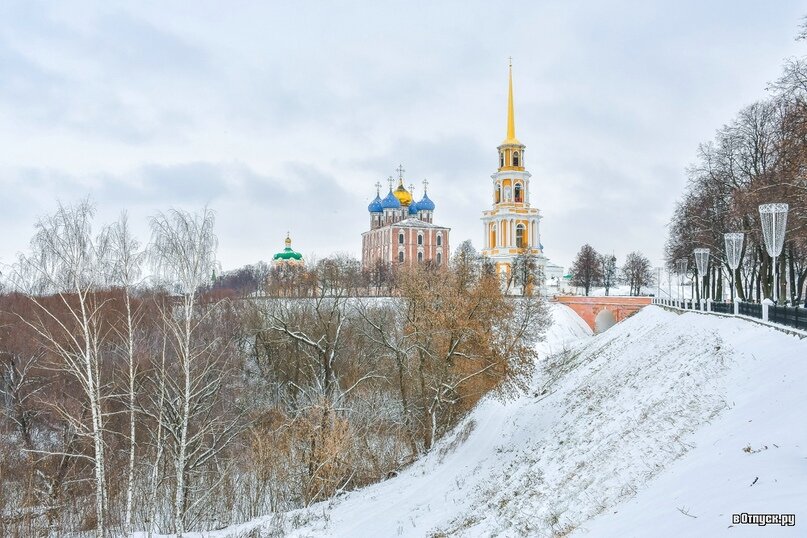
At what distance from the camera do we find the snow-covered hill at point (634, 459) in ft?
21.8

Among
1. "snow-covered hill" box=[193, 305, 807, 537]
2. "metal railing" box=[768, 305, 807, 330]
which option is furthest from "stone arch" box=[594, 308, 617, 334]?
"metal railing" box=[768, 305, 807, 330]

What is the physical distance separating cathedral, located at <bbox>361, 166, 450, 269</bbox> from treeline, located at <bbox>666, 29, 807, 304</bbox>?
155 feet

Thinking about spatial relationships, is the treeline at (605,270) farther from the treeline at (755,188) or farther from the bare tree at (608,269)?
the treeline at (755,188)

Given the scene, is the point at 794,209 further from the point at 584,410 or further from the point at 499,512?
the point at 499,512

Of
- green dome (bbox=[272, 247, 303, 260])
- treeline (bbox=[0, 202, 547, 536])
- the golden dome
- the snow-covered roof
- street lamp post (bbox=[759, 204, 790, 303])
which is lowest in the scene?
treeline (bbox=[0, 202, 547, 536])

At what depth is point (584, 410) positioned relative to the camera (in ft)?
57.1

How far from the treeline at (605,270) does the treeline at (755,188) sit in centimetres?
4011

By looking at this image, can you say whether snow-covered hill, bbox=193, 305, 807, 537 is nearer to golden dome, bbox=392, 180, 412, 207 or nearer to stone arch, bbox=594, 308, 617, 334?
stone arch, bbox=594, 308, 617, 334

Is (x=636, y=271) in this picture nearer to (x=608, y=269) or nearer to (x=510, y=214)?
(x=608, y=269)

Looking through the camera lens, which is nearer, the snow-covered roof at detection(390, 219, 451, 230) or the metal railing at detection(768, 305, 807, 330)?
the metal railing at detection(768, 305, 807, 330)

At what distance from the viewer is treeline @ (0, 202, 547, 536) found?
12836 mm

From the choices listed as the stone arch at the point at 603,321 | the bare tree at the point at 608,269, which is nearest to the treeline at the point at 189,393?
the stone arch at the point at 603,321

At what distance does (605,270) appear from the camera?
88.2 m

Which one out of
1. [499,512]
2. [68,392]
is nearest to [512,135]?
[68,392]
